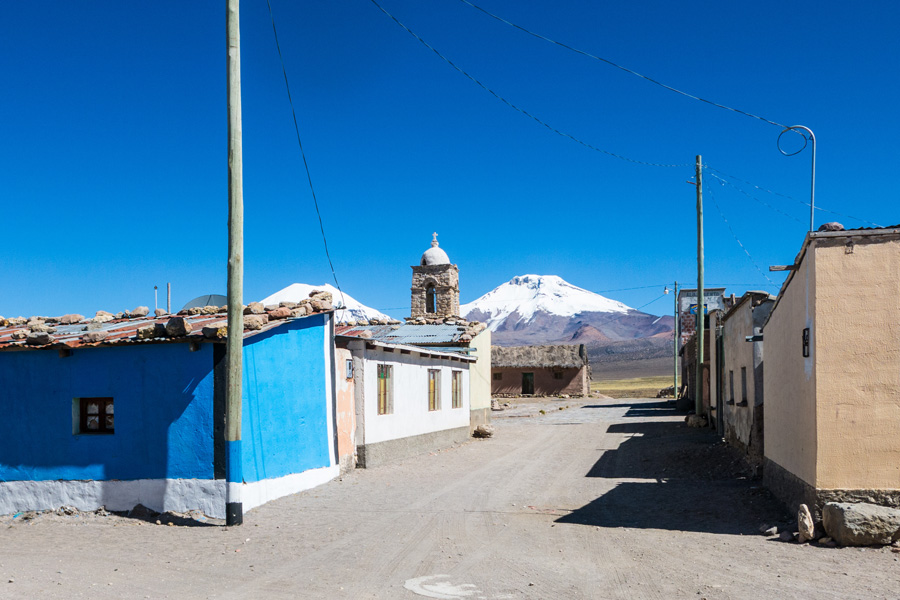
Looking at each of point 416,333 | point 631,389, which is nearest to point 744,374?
point 416,333

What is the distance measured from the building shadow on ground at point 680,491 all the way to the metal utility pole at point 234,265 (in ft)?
15.1

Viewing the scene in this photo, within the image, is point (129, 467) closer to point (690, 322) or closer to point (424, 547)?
point (424, 547)

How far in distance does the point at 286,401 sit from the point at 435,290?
20985mm

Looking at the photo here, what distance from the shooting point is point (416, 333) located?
1050 inches

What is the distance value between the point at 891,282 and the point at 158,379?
9908 mm

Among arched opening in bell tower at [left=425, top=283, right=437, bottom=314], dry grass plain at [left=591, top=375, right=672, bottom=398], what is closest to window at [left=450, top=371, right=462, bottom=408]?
arched opening in bell tower at [left=425, top=283, right=437, bottom=314]

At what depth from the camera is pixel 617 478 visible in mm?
14570

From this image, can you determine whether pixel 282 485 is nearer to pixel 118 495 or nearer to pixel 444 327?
pixel 118 495

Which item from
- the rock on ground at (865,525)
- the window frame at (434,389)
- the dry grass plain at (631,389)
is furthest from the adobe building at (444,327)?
the dry grass plain at (631,389)

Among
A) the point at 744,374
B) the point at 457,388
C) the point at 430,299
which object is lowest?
the point at 457,388

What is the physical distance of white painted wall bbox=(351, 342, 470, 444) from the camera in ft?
52.3

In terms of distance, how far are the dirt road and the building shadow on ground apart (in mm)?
54

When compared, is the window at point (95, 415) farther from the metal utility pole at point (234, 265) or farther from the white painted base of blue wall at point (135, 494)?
the metal utility pole at point (234, 265)

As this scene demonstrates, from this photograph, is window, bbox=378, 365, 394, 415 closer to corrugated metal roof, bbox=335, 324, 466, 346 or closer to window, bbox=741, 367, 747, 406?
corrugated metal roof, bbox=335, 324, 466, 346
